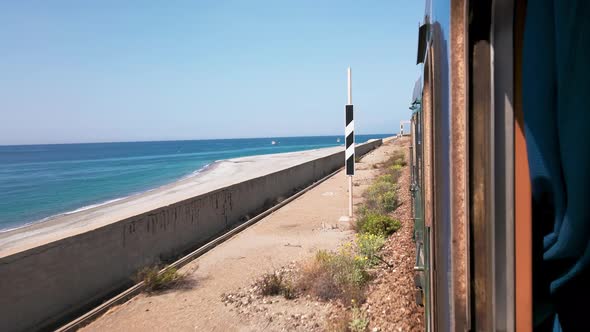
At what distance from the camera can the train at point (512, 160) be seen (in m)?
1.26

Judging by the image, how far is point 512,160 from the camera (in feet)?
4.09

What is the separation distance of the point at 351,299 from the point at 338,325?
915 mm

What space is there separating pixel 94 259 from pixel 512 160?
6.05m

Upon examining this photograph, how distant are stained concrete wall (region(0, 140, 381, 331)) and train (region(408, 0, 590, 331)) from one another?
16.4 feet

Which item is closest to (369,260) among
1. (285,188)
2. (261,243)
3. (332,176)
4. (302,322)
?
(302,322)

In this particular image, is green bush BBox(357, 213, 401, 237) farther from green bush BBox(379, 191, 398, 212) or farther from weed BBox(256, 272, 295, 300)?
weed BBox(256, 272, 295, 300)

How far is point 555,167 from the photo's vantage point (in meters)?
1.45

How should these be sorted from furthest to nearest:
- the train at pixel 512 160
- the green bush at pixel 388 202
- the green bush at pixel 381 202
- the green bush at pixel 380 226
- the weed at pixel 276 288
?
the green bush at pixel 388 202 < the green bush at pixel 381 202 < the green bush at pixel 380 226 < the weed at pixel 276 288 < the train at pixel 512 160

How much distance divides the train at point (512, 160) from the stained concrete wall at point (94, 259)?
5011 mm

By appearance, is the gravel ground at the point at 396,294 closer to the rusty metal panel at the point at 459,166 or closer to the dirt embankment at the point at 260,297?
the dirt embankment at the point at 260,297

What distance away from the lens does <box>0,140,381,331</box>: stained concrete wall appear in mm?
4922

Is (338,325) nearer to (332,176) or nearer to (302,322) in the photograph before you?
(302,322)

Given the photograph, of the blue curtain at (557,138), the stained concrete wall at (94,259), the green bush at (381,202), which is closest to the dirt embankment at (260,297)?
the stained concrete wall at (94,259)

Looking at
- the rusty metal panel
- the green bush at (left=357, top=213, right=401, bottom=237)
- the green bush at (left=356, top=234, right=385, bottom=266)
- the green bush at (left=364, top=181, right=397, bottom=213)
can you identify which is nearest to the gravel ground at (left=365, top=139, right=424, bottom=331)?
the green bush at (left=356, top=234, right=385, bottom=266)
